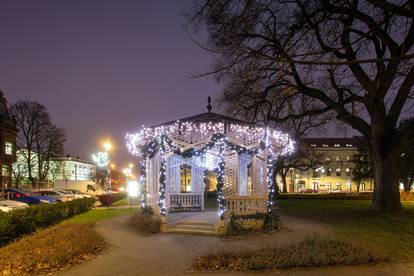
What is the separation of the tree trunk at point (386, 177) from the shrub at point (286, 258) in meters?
14.9

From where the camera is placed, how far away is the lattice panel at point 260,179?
60.0 ft

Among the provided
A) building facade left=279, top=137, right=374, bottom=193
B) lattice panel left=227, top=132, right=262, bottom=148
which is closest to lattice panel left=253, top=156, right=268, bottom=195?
lattice panel left=227, top=132, right=262, bottom=148

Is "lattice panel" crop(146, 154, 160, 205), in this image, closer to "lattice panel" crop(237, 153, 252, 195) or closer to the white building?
"lattice panel" crop(237, 153, 252, 195)

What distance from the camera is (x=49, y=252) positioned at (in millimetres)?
10414

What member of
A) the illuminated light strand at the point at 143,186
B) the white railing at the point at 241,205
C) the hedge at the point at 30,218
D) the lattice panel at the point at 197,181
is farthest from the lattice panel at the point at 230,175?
the hedge at the point at 30,218

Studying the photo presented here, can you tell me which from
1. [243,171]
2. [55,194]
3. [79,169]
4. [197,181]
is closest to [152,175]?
[197,181]

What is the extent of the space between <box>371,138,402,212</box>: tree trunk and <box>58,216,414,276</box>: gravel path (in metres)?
8.72

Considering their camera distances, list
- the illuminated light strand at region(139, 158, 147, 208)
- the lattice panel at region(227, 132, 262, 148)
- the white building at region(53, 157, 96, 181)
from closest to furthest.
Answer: the lattice panel at region(227, 132, 262, 148), the illuminated light strand at region(139, 158, 147, 208), the white building at region(53, 157, 96, 181)

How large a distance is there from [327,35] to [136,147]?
1140 cm

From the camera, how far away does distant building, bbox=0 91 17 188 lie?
176 ft

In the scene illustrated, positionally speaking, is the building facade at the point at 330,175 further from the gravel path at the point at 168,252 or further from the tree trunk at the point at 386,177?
the gravel path at the point at 168,252

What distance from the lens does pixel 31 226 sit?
15.9 m

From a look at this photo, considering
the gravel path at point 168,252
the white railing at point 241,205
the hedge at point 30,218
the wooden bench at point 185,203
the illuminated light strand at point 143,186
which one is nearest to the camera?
the gravel path at point 168,252

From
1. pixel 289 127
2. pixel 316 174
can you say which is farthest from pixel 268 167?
pixel 316 174
